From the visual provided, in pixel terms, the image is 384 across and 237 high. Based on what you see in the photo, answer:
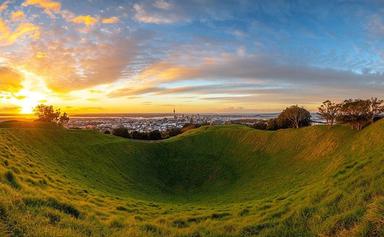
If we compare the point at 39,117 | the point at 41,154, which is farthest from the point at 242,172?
the point at 39,117

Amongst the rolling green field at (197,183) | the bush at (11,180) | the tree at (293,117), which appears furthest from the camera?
the tree at (293,117)

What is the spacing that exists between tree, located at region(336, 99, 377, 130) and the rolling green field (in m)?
2.01

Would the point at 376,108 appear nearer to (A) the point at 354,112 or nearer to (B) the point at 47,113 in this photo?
(A) the point at 354,112

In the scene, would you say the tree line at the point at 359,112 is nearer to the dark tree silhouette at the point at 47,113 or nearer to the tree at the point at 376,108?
the tree at the point at 376,108

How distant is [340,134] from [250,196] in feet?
80.8

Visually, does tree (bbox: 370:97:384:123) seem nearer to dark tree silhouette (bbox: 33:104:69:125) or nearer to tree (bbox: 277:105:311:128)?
tree (bbox: 277:105:311:128)

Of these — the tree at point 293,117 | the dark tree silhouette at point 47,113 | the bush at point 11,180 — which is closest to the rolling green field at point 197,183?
the bush at point 11,180

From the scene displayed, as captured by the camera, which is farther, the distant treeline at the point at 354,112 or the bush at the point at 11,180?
the distant treeline at the point at 354,112

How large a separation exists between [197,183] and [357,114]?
31912mm

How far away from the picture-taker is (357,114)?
48938mm

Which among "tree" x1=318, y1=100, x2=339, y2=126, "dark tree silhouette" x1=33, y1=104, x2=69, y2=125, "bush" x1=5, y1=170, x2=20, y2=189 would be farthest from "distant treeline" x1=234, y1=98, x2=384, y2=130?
"dark tree silhouette" x1=33, y1=104, x2=69, y2=125

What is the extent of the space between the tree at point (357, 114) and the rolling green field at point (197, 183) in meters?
2.01

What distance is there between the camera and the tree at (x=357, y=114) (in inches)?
1911

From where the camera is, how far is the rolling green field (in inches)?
470
